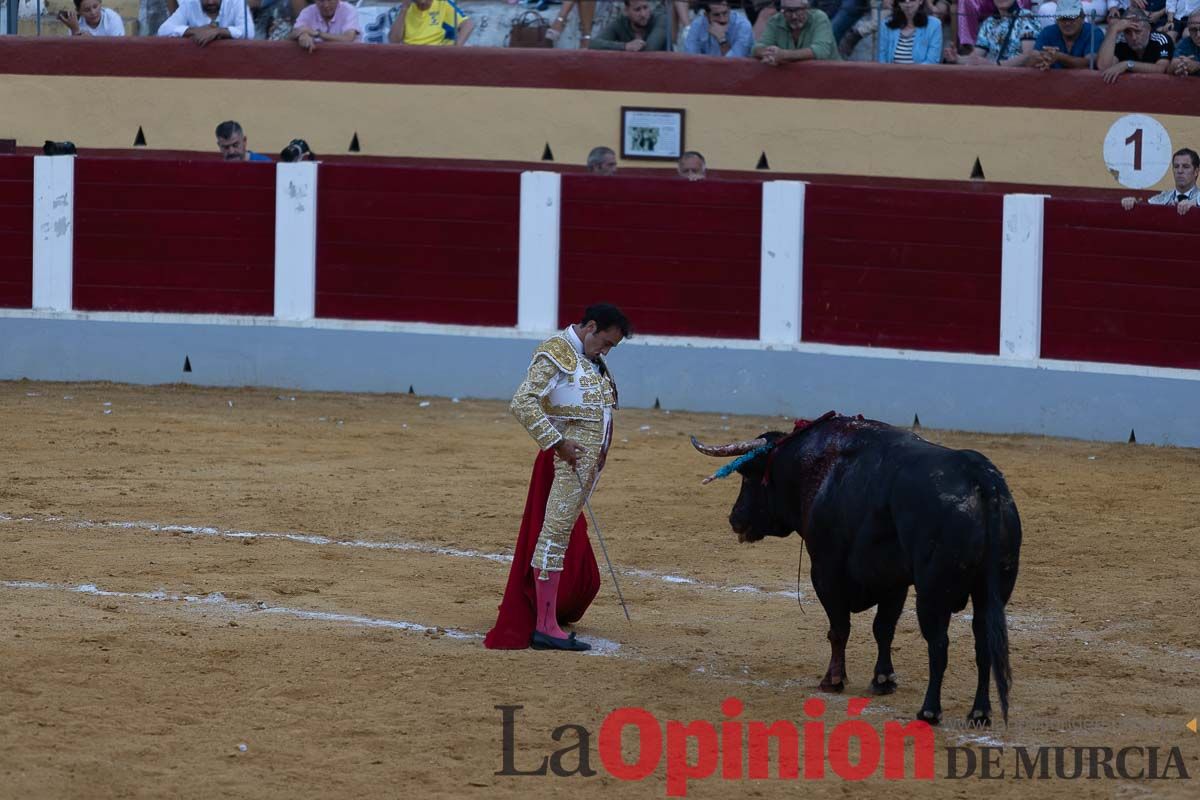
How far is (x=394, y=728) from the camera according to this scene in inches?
209

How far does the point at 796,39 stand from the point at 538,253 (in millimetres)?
2317

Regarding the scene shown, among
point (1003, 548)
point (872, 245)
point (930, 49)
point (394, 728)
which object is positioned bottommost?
point (394, 728)

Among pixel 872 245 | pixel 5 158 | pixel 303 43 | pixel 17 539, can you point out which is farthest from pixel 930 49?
pixel 17 539

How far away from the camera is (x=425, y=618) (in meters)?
6.61

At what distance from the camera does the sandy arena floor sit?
16.6 feet

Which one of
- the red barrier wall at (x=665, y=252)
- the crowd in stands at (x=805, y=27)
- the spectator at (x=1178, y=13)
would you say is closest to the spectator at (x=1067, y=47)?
the crowd in stands at (x=805, y=27)

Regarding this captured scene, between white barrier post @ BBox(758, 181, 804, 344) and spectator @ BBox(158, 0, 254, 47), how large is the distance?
14.2ft

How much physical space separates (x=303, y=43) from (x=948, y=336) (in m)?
5.03

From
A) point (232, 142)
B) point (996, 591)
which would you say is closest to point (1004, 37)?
point (232, 142)

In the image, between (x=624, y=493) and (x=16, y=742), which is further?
(x=624, y=493)

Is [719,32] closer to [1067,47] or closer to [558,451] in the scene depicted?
[1067,47]

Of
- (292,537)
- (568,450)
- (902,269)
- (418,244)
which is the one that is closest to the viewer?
(568,450)

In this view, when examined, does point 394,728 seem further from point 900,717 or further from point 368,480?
point 368,480

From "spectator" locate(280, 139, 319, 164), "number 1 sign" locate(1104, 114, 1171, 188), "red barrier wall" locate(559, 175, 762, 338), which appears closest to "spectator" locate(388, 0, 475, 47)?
"spectator" locate(280, 139, 319, 164)
